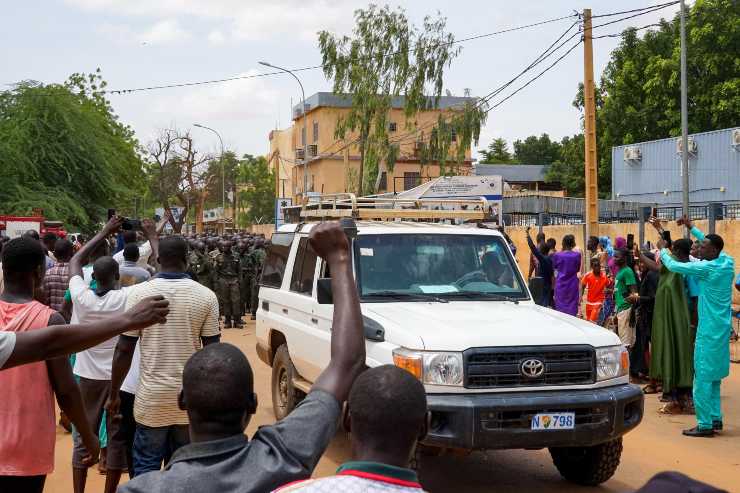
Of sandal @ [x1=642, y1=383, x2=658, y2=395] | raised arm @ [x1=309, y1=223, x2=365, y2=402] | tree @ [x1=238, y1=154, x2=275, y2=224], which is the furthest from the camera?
tree @ [x1=238, y1=154, x2=275, y2=224]

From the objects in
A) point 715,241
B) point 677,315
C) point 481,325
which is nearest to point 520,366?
point 481,325

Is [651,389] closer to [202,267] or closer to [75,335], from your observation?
[75,335]

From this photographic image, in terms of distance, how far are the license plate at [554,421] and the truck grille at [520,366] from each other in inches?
9.1

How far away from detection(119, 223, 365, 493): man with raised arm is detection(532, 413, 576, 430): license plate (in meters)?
3.38

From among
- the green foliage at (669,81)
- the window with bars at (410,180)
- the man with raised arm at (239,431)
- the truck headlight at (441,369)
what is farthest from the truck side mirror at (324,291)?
the window with bars at (410,180)

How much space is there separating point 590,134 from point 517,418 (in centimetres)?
1243

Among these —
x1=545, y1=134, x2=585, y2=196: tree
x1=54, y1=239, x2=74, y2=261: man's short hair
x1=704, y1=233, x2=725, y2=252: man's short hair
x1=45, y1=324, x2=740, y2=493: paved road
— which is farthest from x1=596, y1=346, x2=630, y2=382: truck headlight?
x1=545, y1=134, x2=585, y2=196: tree

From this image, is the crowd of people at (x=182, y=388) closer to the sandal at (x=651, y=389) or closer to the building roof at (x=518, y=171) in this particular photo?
the sandal at (x=651, y=389)

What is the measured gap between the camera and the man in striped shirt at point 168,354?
511cm

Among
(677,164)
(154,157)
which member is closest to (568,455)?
(677,164)

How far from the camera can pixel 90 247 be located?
5531 millimetres

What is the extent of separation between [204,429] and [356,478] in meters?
0.57

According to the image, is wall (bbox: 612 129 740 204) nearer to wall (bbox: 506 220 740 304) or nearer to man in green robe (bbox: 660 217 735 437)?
wall (bbox: 506 220 740 304)

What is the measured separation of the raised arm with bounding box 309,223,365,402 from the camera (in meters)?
2.73
